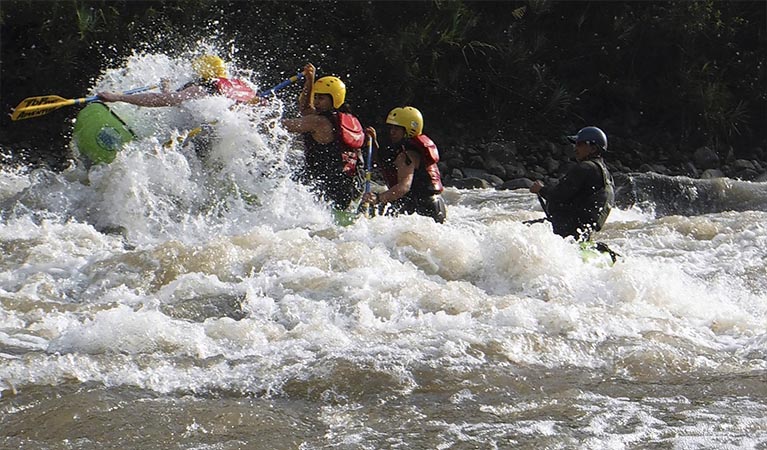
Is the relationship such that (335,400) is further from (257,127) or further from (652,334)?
(257,127)

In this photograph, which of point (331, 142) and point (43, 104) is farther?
point (43, 104)

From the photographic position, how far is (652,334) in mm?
6137

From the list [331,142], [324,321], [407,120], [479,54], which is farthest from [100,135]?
[479,54]

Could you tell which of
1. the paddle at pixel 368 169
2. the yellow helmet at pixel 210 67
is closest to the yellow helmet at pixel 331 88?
the paddle at pixel 368 169

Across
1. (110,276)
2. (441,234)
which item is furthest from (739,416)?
(110,276)

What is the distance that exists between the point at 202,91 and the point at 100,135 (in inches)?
35.5

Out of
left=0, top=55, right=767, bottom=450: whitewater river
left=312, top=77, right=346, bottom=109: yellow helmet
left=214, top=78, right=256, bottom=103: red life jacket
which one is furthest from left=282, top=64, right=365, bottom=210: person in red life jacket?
left=214, top=78, right=256, bottom=103: red life jacket

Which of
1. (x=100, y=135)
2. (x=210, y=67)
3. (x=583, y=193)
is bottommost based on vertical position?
(x=583, y=193)

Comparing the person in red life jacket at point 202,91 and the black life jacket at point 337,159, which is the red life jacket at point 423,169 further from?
the person in red life jacket at point 202,91

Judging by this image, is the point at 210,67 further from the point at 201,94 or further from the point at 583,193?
the point at 583,193

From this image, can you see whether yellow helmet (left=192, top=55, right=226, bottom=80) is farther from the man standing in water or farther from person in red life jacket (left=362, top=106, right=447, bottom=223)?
the man standing in water

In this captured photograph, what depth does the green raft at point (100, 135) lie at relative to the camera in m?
9.02

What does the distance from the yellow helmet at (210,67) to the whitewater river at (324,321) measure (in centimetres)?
38

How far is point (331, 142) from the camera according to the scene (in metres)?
8.66
